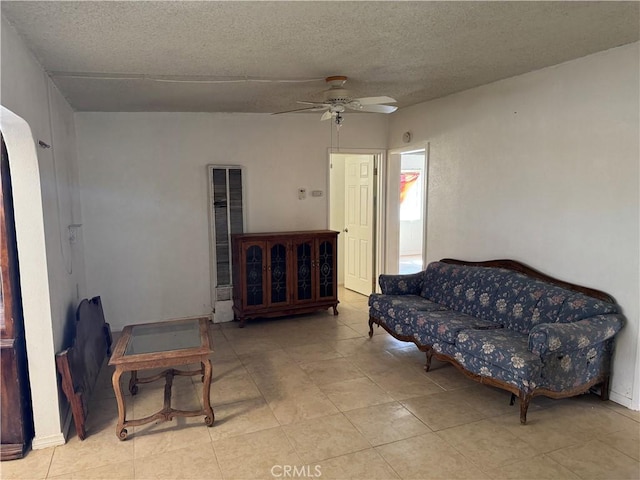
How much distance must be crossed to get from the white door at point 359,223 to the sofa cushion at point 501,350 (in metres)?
2.76

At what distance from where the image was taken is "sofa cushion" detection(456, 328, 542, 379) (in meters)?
2.72

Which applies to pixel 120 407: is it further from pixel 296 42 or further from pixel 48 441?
pixel 296 42

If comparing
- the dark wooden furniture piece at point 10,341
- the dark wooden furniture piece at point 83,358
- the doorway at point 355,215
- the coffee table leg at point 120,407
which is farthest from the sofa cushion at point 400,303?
the dark wooden furniture piece at point 10,341

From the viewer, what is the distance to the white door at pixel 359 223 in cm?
582

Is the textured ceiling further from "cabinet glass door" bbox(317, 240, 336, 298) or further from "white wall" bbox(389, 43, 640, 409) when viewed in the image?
"cabinet glass door" bbox(317, 240, 336, 298)

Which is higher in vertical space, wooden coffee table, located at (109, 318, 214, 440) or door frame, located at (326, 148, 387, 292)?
door frame, located at (326, 148, 387, 292)

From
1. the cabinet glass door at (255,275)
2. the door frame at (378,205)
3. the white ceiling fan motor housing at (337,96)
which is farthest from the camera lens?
the door frame at (378,205)

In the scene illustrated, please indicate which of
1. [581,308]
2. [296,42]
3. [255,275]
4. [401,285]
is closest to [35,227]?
[296,42]

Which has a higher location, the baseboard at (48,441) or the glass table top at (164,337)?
the glass table top at (164,337)

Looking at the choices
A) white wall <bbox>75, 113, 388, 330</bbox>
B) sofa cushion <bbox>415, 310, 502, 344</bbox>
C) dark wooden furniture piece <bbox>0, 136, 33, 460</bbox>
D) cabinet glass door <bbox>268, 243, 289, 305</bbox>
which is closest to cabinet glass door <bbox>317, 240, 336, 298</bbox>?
cabinet glass door <bbox>268, 243, 289, 305</bbox>

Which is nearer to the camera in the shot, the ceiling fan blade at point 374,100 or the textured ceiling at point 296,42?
the textured ceiling at point 296,42

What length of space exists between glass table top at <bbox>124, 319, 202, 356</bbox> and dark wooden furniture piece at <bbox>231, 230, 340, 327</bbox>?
1397 mm

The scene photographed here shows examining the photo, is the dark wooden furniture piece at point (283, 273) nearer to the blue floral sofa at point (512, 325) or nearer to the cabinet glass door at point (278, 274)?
the cabinet glass door at point (278, 274)

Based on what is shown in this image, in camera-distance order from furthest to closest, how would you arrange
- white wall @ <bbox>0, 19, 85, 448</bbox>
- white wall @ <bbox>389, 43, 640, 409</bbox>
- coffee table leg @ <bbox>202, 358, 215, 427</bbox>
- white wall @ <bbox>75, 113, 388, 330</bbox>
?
1. white wall @ <bbox>75, 113, 388, 330</bbox>
2. white wall @ <bbox>389, 43, 640, 409</bbox>
3. coffee table leg @ <bbox>202, 358, 215, 427</bbox>
4. white wall @ <bbox>0, 19, 85, 448</bbox>
